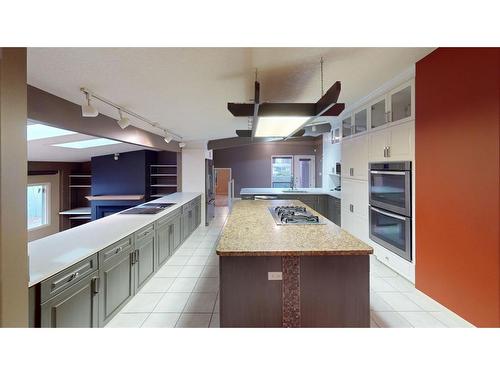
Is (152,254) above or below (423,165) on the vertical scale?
below

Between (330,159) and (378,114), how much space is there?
2.90m

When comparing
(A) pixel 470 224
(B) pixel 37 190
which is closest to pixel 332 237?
(A) pixel 470 224

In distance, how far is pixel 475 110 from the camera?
2.14 m

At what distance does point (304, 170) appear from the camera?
10781 mm

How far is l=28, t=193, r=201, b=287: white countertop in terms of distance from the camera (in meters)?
1.69

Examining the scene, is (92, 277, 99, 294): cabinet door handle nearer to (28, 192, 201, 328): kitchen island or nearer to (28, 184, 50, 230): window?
(28, 192, 201, 328): kitchen island

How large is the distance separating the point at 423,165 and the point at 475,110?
0.77m

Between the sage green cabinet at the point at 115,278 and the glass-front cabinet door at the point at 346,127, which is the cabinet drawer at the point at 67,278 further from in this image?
the glass-front cabinet door at the point at 346,127

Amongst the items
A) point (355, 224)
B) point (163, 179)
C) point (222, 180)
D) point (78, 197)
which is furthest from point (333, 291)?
point (222, 180)

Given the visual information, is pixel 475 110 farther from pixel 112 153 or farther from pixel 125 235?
pixel 112 153

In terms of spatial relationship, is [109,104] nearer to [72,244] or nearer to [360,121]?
[72,244]

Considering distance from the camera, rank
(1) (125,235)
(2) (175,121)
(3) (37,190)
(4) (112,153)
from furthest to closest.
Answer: (4) (112,153) < (3) (37,190) < (2) (175,121) < (1) (125,235)

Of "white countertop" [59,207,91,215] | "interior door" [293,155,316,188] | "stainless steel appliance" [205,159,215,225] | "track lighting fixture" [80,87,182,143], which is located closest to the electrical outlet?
"track lighting fixture" [80,87,182,143]

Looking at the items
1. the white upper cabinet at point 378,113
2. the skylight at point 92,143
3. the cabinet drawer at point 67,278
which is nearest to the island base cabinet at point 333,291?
the cabinet drawer at point 67,278
